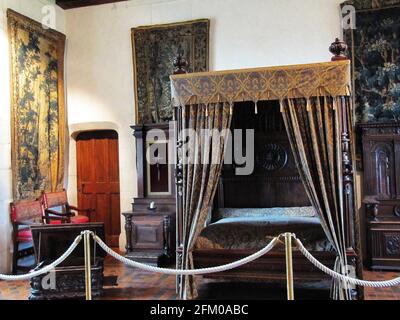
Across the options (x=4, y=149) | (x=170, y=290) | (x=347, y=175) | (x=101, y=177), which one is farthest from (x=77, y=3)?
(x=347, y=175)

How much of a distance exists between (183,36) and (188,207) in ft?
11.2

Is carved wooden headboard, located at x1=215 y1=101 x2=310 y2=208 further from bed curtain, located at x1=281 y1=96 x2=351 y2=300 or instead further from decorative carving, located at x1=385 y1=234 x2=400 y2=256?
bed curtain, located at x1=281 y1=96 x2=351 y2=300

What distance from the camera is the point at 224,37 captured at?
21.1 feet

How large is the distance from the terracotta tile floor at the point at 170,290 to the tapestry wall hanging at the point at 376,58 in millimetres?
2257

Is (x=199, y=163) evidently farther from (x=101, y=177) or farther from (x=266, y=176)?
(x=101, y=177)

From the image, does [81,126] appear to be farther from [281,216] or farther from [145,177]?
[281,216]

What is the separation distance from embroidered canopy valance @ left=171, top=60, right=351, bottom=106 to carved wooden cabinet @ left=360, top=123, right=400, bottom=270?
217cm

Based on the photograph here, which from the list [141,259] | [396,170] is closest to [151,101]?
[141,259]

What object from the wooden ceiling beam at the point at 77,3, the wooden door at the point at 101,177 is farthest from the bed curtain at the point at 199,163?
the wooden ceiling beam at the point at 77,3

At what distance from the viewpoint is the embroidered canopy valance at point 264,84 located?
3.84m

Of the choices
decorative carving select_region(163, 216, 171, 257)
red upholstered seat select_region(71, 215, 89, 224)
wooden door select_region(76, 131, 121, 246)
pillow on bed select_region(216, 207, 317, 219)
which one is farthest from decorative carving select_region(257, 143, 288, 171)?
red upholstered seat select_region(71, 215, 89, 224)

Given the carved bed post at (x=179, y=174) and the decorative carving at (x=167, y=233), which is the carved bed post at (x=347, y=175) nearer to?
the carved bed post at (x=179, y=174)

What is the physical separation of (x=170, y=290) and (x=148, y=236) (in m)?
1.44

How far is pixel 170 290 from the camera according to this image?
15.5 ft
